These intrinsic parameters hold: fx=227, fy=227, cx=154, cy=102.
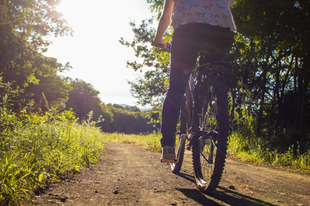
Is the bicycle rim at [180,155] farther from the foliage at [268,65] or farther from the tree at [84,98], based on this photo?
the tree at [84,98]

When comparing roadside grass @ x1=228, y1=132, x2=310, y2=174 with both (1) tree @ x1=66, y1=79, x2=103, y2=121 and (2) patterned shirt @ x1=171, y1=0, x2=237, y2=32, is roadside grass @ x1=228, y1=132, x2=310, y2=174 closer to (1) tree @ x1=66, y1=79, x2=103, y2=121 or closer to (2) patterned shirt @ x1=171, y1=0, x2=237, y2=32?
(2) patterned shirt @ x1=171, y1=0, x2=237, y2=32

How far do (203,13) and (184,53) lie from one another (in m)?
0.44

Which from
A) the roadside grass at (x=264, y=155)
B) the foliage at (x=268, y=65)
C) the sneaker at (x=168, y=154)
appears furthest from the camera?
the foliage at (x=268, y=65)

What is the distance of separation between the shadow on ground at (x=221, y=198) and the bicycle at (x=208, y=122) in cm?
8

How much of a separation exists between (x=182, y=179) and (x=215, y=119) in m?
0.97

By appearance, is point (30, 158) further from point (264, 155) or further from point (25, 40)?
point (25, 40)

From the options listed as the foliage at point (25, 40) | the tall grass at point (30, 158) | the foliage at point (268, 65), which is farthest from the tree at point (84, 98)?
the tall grass at point (30, 158)

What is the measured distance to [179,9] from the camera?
231 cm

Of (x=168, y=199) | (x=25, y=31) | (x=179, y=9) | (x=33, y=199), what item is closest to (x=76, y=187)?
(x=33, y=199)

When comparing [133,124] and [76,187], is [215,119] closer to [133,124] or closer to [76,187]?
[76,187]

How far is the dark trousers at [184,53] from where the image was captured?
2332 millimetres

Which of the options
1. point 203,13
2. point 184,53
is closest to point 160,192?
point 184,53

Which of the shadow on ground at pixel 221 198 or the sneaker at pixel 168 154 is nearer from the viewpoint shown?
the shadow on ground at pixel 221 198

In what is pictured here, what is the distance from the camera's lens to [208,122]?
7.85ft
